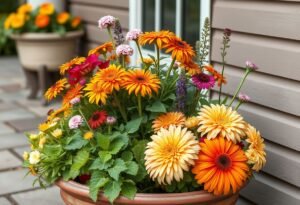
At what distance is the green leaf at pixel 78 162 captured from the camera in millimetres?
2283

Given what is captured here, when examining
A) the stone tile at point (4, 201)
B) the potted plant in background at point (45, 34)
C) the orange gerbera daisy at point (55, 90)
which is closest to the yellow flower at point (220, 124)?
the orange gerbera daisy at point (55, 90)

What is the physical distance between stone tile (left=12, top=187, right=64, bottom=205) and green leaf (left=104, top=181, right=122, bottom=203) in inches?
44.2

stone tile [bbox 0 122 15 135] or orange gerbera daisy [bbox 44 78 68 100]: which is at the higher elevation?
orange gerbera daisy [bbox 44 78 68 100]

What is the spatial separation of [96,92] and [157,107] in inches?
10.0

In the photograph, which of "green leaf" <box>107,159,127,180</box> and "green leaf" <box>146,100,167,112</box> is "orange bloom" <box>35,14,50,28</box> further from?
"green leaf" <box>107,159,127,180</box>

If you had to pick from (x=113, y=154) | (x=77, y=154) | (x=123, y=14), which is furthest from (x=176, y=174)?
(x=123, y=14)

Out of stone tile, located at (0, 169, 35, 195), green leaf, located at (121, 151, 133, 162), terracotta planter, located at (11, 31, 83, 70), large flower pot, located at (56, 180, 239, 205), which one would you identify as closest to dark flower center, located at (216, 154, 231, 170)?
large flower pot, located at (56, 180, 239, 205)

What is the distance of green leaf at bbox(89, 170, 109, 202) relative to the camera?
218 cm

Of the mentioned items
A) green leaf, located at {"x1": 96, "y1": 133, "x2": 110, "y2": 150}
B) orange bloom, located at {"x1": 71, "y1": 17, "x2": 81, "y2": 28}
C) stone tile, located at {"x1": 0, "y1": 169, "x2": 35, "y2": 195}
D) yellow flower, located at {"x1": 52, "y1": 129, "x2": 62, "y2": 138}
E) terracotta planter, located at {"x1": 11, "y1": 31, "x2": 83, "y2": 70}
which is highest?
green leaf, located at {"x1": 96, "y1": 133, "x2": 110, "y2": 150}

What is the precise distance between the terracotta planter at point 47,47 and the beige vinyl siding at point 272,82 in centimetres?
257

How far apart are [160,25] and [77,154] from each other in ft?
6.68

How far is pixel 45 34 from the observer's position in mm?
5363

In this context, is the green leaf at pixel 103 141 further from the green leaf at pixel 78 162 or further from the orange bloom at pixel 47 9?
the orange bloom at pixel 47 9

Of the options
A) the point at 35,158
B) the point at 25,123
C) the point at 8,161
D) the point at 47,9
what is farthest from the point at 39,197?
the point at 47,9
